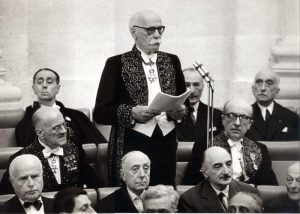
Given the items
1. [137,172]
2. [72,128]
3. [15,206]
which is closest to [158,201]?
[137,172]

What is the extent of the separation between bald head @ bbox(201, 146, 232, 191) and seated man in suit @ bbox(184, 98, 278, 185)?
29 cm

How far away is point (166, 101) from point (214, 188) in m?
0.62

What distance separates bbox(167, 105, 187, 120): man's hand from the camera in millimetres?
6320

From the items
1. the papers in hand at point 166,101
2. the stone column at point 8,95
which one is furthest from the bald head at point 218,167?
the stone column at point 8,95

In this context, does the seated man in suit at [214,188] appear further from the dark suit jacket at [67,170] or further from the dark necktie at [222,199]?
the dark suit jacket at [67,170]

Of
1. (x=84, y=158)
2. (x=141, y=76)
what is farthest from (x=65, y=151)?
(x=141, y=76)

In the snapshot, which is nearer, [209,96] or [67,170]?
[67,170]

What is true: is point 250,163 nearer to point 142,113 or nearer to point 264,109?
point 264,109

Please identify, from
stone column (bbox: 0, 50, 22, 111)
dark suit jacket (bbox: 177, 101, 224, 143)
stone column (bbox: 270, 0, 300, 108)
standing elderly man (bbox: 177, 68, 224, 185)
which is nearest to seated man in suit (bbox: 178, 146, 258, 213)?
standing elderly man (bbox: 177, 68, 224, 185)

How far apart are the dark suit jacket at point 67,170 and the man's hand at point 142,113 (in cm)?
49

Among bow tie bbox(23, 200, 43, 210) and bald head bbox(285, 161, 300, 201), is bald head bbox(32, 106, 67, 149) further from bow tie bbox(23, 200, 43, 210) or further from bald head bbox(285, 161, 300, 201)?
bald head bbox(285, 161, 300, 201)

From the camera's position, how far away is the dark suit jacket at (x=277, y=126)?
7.20 m

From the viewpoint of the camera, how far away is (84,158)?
6676 mm

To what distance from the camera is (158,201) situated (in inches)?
237
